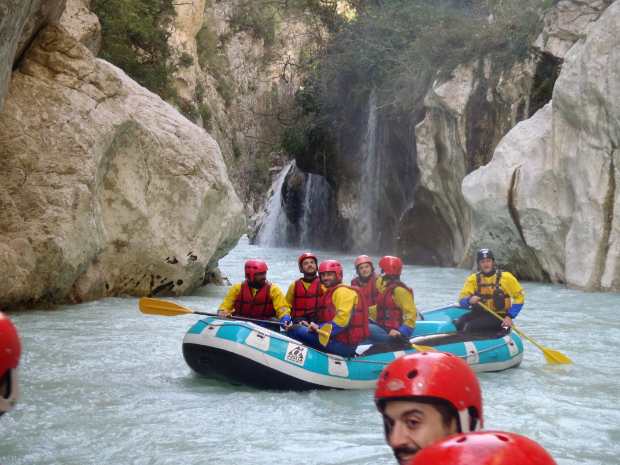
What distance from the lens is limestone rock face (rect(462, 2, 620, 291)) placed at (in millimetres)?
9172

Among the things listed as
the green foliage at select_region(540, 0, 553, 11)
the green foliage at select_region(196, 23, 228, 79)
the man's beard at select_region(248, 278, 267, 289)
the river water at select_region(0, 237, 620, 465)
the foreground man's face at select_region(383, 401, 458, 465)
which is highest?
the green foliage at select_region(196, 23, 228, 79)

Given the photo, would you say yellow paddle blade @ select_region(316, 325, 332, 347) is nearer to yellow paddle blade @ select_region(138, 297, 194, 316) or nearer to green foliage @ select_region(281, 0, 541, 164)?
yellow paddle blade @ select_region(138, 297, 194, 316)

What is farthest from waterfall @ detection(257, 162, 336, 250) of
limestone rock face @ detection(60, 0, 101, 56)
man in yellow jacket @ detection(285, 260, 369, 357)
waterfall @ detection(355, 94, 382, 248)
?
man in yellow jacket @ detection(285, 260, 369, 357)

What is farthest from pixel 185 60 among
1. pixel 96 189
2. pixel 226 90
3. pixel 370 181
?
pixel 96 189

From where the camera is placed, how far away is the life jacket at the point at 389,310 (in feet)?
18.6

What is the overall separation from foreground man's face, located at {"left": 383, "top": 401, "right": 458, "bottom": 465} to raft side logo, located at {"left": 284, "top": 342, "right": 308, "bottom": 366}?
3.00 meters

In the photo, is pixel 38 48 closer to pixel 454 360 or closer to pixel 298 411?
pixel 298 411

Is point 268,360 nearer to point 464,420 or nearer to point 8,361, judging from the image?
point 464,420

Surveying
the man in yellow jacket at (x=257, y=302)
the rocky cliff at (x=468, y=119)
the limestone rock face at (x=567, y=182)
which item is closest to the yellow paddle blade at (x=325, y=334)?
the man in yellow jacket at (x=257, y=302)

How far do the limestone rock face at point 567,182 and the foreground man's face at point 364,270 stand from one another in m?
5.22

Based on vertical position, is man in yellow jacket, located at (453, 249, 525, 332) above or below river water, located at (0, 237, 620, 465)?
above

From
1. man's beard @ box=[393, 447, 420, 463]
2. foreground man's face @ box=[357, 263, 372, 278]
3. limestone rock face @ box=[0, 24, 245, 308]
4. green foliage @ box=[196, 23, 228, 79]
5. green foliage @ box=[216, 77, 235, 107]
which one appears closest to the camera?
man's beard @ box=[393, 447, 420, 463]

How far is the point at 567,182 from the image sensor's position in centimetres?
1009

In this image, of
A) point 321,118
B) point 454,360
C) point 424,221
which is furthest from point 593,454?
point 321,118
